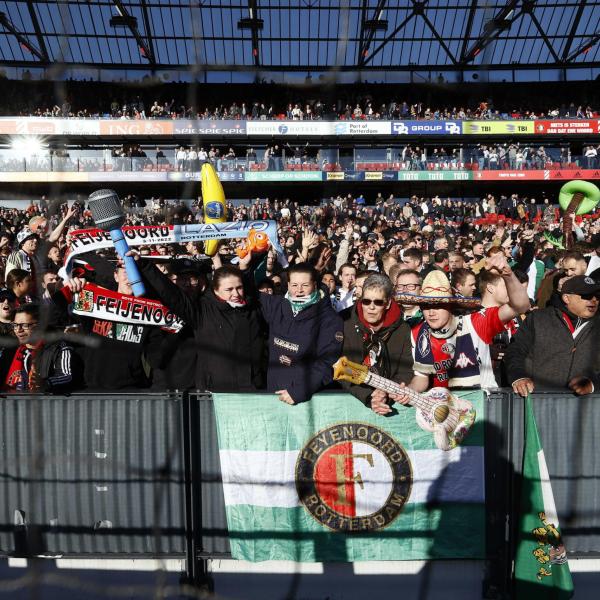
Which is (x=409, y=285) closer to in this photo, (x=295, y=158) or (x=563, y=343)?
(x=563, y=343)

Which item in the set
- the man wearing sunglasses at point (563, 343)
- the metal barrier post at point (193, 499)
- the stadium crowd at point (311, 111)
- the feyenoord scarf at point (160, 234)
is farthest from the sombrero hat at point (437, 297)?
the stadium crowd at point (311, 111)

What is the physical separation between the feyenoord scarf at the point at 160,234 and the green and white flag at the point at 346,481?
161 centimetres

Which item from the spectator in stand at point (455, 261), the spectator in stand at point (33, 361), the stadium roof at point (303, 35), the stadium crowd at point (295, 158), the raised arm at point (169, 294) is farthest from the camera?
the stadium roof at point (303, 35)

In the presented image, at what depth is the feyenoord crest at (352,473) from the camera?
12.8ft

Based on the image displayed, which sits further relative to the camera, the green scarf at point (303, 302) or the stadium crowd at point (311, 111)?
the stadium crowd at point (311, 111)

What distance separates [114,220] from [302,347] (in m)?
1.34

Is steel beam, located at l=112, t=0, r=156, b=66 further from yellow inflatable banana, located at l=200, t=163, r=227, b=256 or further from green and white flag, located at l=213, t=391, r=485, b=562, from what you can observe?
green and white flag, located at l=213, t=391, r=485, b=562

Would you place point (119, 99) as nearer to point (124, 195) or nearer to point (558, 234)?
point (124, 195)

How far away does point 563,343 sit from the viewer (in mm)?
3980

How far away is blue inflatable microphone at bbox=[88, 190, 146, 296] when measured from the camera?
4.00 metres

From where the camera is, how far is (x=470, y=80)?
3553 cm

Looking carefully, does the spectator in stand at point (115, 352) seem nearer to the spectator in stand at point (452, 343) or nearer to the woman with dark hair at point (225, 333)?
the woman with dark hair at point (225, 333)

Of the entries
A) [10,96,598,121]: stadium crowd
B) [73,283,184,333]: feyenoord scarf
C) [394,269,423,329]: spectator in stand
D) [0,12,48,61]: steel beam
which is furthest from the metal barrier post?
[0,12,48,61]: steel beam

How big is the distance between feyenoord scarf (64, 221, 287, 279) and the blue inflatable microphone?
23.9 inches
